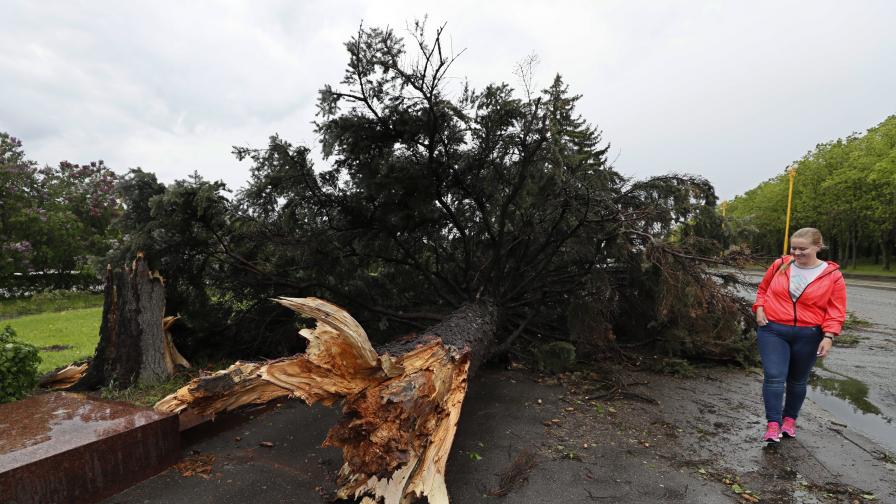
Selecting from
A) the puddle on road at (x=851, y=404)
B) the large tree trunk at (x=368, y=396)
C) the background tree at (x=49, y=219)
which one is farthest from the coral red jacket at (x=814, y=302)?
the background tree at (x=49, y=219)

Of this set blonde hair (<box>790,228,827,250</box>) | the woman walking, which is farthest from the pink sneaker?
blonde hair (<box>790,228,827,250</box>)

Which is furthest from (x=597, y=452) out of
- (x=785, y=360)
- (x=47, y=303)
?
(x=47, y=303)

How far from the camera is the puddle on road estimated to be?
365 cm

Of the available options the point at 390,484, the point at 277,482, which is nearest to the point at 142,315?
the point at 277,482

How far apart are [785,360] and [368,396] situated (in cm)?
289

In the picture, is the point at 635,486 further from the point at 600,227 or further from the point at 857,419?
the point at 857,419

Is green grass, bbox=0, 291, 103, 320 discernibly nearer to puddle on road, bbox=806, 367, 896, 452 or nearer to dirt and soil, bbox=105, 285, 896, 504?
dirt and soil, bbox=105, 285, 896, 504

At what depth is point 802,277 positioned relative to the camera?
3139mm

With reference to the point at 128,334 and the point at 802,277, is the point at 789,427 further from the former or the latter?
the point at 128,334

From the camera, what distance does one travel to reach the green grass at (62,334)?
5.54 meters

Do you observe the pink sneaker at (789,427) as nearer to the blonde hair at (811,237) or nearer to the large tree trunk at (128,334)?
the blonde hair at (811,237)

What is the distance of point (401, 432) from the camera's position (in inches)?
86.3

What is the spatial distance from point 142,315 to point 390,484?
3333mm

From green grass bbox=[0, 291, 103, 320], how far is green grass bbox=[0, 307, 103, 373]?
78.9 inches
